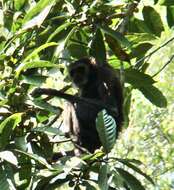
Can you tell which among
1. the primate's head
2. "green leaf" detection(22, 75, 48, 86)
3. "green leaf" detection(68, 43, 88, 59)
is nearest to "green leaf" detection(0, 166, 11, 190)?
"green leaf" detection(22, 75, 48, 86)

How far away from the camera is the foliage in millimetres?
2463

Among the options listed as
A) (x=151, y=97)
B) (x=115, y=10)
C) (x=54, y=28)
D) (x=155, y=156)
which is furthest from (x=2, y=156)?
(x=155, y=156)

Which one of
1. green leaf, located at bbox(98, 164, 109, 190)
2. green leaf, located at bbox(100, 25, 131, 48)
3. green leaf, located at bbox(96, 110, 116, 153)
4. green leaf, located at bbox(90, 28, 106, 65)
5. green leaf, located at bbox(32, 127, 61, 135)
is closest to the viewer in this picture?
green leaf, located at bbox(98, 164, 109, 190)

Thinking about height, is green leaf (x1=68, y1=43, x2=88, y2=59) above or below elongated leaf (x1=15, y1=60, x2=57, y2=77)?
below

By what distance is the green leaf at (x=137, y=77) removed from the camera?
3.28m

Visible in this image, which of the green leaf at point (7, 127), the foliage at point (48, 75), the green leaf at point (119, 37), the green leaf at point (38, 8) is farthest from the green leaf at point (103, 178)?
the green leaf at point (38, 8)

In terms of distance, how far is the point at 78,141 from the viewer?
4.32 meters

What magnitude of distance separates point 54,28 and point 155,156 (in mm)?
6221

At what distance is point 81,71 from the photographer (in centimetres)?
456

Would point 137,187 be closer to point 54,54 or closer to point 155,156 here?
point 54,54

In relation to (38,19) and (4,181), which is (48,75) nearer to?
(38,19)

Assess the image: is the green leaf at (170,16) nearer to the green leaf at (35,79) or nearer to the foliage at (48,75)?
the foliage at (48,75)

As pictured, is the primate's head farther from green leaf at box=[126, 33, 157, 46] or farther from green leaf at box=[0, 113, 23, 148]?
green leaf at box=[0, 113, 23, 148]

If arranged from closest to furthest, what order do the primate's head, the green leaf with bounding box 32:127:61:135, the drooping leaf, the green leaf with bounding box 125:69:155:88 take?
the green leaf with bounding box 32:127:61:135, the drooping leaf, the green leaf with bounding box 125:69:155:88, the primate's head
